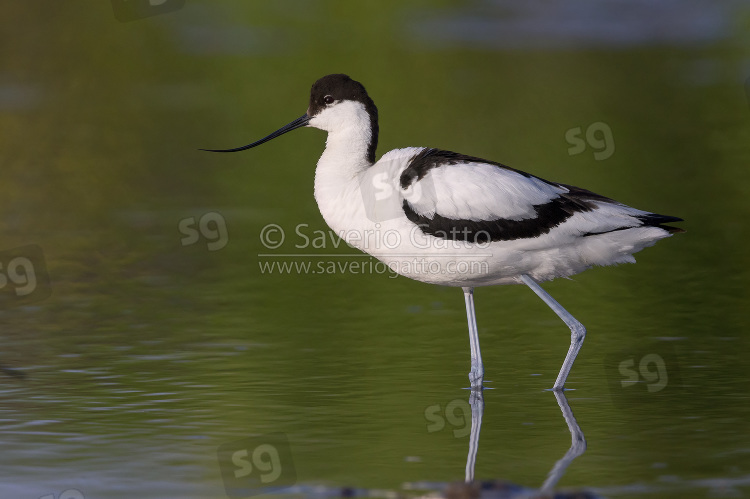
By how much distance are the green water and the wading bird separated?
63cm

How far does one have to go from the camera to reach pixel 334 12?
34.6 m

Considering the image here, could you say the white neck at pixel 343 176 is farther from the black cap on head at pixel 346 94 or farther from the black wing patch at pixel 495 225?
the black wing patch at pixel 495 225

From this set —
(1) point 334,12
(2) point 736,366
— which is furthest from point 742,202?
(1) point 334,12

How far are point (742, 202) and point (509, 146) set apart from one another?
4271 millimetres

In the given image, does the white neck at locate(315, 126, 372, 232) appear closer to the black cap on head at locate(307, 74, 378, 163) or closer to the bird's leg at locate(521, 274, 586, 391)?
the black cap on head at locate(307, 74, 378, 163)

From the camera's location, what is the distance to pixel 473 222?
25.4ft

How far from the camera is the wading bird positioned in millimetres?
7668

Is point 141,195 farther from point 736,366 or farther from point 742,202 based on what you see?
point 736,366

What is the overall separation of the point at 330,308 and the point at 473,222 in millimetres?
2505

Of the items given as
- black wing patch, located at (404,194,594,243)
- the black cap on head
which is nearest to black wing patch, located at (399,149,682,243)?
black wing patch, located at (404,194,594,243)

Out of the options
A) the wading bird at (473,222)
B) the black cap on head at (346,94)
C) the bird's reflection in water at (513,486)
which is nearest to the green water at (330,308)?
the bird's reflection in water at (513,486)

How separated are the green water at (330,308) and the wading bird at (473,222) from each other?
2.06ft

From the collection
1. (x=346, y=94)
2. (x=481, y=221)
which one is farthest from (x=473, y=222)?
(x=346, y=94)

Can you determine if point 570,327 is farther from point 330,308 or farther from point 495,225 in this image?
point 330,308
